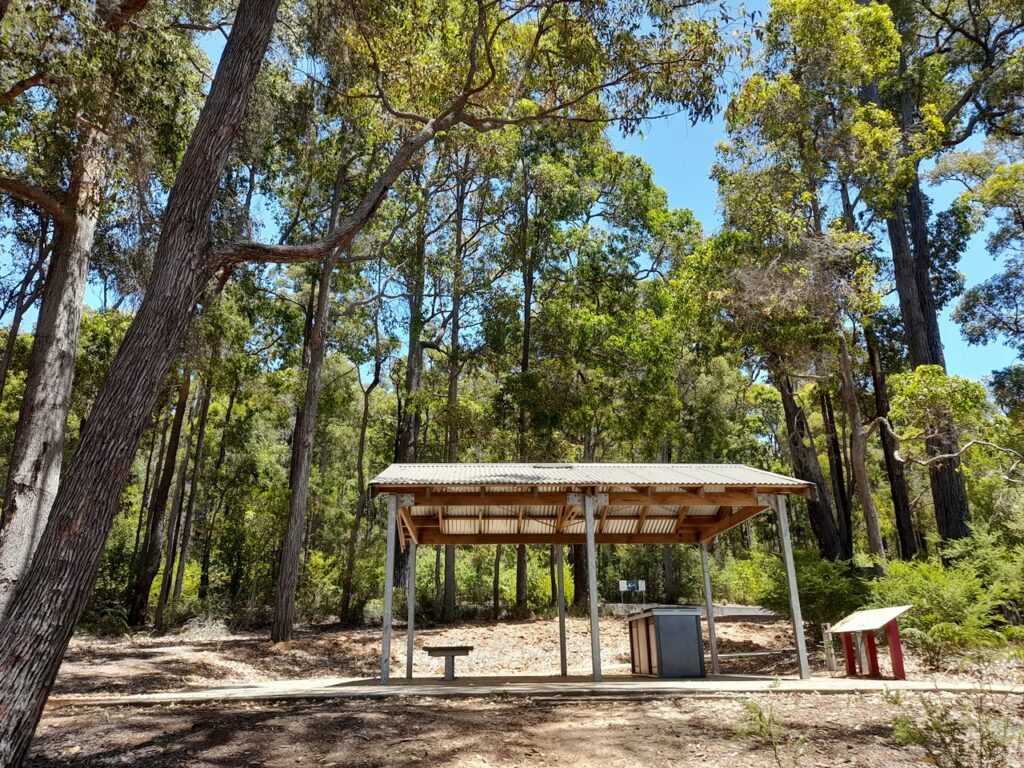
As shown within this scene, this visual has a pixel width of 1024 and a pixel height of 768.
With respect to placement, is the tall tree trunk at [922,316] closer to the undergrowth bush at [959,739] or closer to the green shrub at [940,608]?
the green shrub at [940,608]

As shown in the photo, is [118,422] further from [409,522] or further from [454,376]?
[454,376]

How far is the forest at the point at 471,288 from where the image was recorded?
712 cm

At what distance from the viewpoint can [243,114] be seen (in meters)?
5.36

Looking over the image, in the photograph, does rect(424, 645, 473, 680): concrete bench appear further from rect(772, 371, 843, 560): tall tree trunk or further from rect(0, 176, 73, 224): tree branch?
rect(772, 371, 843, 560): tall tree trunk

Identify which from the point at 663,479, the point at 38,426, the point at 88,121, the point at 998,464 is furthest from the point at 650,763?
the point at 998,464

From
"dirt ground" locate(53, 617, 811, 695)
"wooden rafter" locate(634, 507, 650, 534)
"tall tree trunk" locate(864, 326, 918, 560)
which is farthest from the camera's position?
"tall tree trunk" locate(864, 326, 918, 560)

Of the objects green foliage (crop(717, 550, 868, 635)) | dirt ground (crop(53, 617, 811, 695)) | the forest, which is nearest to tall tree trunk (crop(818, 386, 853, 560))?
the forest

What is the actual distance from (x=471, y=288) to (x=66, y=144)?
11892 millimetres

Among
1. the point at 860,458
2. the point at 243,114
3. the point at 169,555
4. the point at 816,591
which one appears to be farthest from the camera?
the point at 169,555

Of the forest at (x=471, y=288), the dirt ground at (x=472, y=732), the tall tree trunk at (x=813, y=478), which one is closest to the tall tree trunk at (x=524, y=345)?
the forest at (x=471, y=288)

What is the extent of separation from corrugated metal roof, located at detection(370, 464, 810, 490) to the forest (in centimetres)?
264

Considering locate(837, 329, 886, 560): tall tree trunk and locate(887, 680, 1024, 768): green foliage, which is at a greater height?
locate(837, 329, 886, 560): tall tree trunk

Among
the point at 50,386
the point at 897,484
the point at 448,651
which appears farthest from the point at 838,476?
the point at 50,386

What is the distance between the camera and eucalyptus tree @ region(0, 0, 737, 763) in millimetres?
3945
